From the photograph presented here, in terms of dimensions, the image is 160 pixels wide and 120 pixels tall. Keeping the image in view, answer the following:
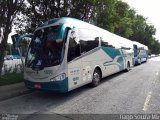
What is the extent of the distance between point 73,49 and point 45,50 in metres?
1.12

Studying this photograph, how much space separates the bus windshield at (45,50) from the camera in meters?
8.61

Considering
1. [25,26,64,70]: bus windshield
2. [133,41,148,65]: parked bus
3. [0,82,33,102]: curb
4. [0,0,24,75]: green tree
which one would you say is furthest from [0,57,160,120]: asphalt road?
[133,41,148,65]: parked bus

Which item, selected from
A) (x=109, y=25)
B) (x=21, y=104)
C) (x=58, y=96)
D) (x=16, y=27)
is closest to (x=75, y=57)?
(x=58, y=96)

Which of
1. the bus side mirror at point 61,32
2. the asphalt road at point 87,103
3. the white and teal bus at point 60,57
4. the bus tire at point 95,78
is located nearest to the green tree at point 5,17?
the white and teal bus at point 60,57

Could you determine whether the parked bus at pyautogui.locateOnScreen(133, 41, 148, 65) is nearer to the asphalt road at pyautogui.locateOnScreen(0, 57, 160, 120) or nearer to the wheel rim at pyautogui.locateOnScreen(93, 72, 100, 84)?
the wheel rim at pyautogui.locateOnScreen(93, 72, 100, 84)

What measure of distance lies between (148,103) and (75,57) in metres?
3.32

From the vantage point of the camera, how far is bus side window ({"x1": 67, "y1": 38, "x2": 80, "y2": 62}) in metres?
8.86

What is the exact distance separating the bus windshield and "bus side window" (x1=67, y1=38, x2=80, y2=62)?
0.42 meters

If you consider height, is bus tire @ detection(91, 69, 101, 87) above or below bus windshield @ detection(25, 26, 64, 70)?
below

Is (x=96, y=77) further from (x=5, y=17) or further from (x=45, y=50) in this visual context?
(x=5, y=17)

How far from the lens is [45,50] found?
8.91 metres

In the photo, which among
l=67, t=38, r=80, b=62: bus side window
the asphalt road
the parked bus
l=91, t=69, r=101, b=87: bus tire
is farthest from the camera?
the parked bus

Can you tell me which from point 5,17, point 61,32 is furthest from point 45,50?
point 5,17

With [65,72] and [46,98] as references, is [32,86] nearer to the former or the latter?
[46,98]
